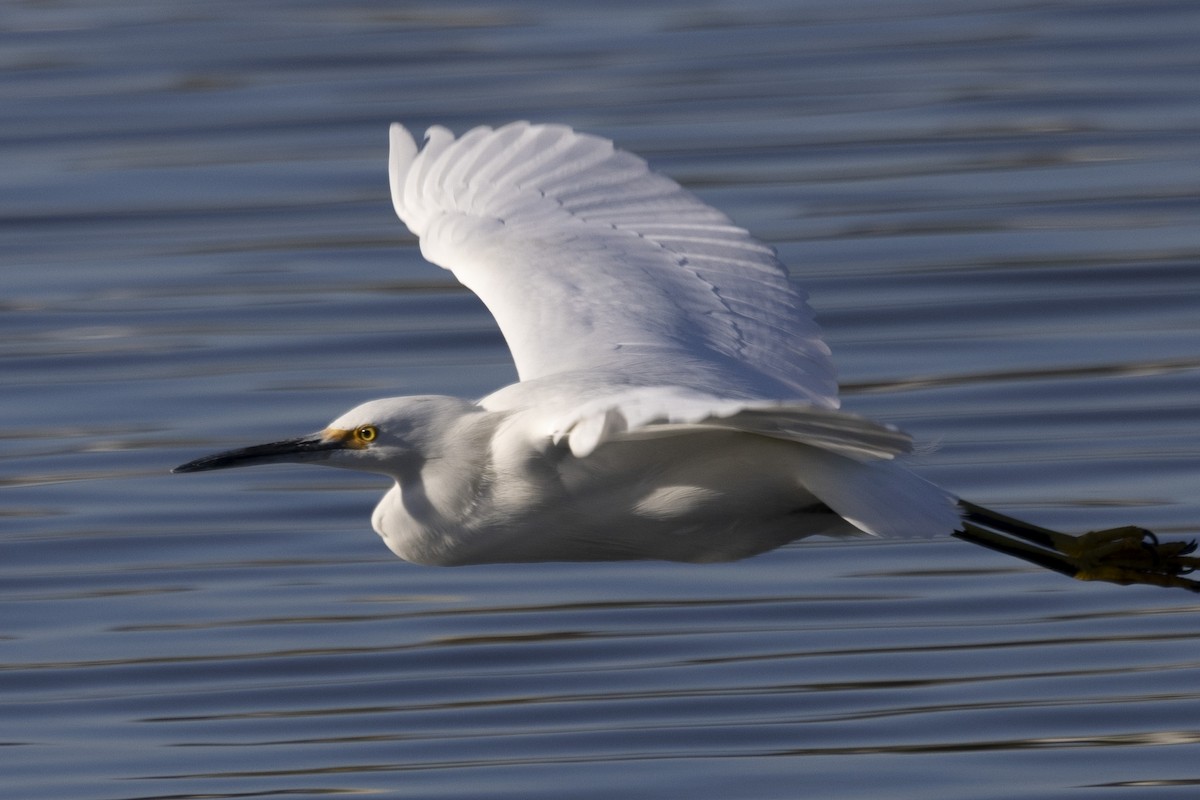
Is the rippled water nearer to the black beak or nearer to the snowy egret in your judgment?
the snowy egret

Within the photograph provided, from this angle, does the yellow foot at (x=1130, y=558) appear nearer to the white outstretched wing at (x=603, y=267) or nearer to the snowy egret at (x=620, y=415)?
the snowy egret at (x=620, y=415)

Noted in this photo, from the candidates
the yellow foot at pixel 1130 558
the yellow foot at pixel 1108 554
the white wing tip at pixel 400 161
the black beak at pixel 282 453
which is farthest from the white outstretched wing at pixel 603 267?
the yellow foot at pixel 1130 558

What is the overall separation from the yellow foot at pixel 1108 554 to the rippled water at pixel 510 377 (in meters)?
0.58

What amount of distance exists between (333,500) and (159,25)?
27.2ft

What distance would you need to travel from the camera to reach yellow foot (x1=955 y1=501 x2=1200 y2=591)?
292 inches

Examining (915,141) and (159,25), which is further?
(159,25)

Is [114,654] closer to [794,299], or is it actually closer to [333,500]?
[333,500]

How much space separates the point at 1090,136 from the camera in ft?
44.6

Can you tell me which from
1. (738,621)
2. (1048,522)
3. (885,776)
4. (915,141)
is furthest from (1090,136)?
(885,776)

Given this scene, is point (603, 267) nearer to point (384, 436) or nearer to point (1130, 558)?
point (384, 436)

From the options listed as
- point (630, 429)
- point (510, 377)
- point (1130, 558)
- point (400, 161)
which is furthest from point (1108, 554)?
point (510, 377)

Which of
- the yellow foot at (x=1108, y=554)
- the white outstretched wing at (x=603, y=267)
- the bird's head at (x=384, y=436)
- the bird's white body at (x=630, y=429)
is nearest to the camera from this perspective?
the bird's white body at (x=630, y=429)

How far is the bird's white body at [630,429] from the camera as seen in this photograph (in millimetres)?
6164

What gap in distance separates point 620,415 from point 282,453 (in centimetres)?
148
